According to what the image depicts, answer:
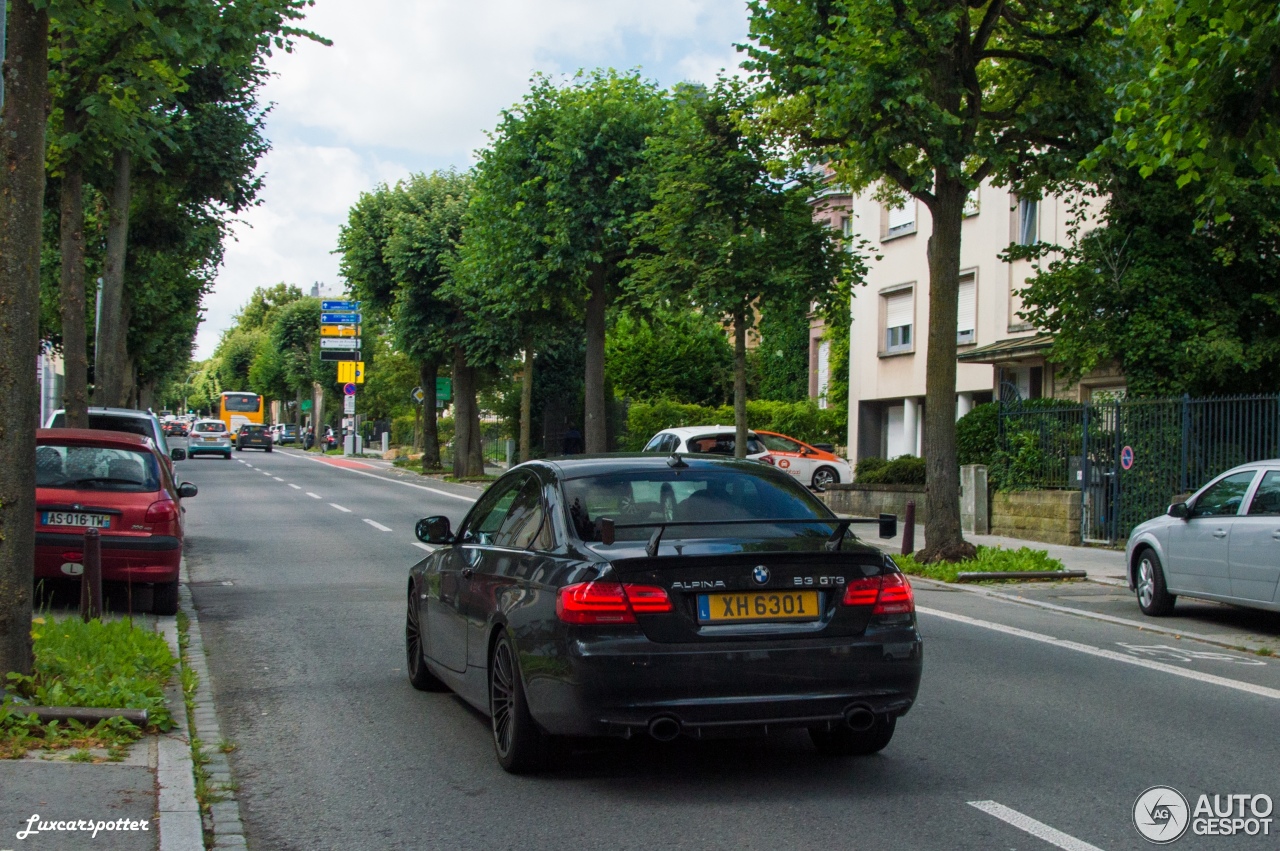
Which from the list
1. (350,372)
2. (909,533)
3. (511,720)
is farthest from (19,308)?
(350,372)

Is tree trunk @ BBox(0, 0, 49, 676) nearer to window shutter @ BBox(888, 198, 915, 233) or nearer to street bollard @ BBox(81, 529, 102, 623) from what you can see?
street bollard @ BBox(81, 529, 102, 623)

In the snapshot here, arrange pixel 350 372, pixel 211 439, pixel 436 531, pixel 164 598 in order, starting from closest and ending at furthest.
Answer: pixel 436 531 → pixel 164 598 → pixel 211 439 → pixel 350 372

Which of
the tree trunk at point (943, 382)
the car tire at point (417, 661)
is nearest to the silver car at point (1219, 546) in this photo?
the tree trunk at point (943, 382)

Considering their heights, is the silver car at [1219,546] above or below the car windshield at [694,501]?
below

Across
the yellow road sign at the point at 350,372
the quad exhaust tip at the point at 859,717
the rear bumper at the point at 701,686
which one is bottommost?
the quad exhaust tip at the point at 859,717

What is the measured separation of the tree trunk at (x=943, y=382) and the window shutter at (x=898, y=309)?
60.5 feet

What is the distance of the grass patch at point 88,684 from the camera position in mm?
6316

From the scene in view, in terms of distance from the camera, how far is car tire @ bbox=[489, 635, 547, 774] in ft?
19.9

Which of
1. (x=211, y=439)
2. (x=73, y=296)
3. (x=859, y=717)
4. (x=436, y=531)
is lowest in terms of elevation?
(x=211, y=439)

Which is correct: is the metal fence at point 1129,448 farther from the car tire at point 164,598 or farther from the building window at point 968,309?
the car tire at point 164,598

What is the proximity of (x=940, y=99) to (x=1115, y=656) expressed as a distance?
829cm

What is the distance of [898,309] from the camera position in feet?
117

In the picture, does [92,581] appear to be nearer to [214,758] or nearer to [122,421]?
[214,758]

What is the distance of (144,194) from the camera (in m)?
27.5
